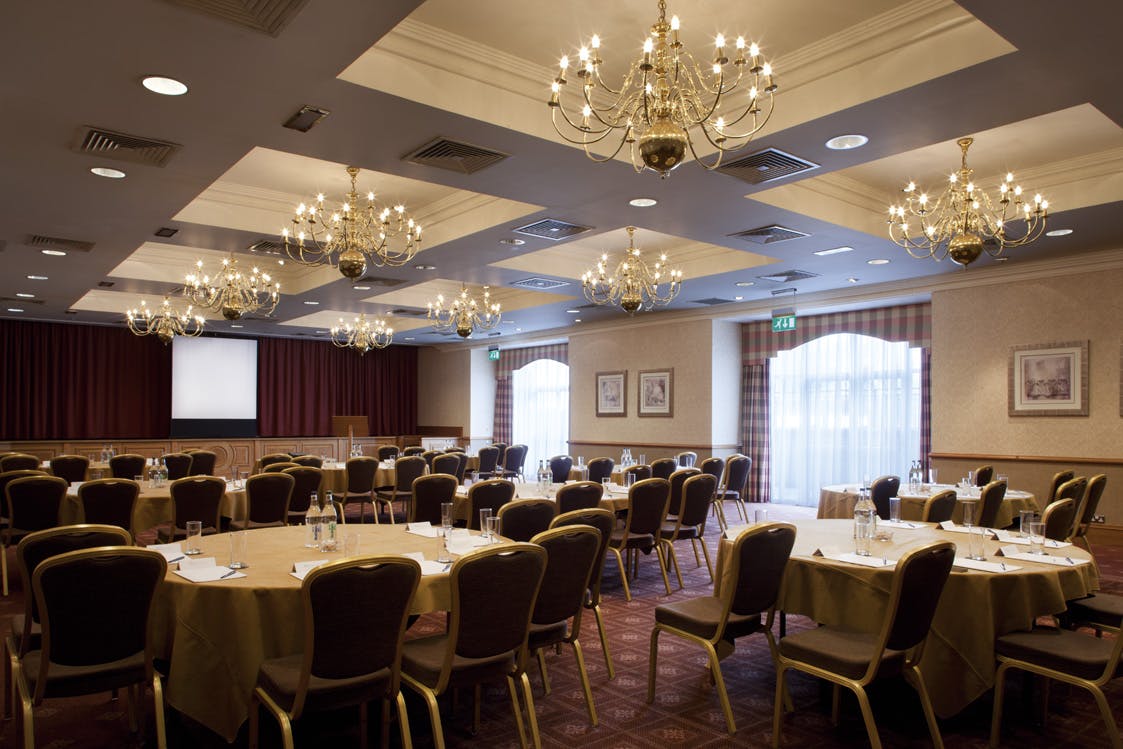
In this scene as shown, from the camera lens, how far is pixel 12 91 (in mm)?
4180

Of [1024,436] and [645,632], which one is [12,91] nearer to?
[645,632]

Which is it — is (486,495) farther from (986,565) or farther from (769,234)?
Result: (769,234)

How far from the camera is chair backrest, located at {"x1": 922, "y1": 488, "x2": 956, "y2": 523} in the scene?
5199mm

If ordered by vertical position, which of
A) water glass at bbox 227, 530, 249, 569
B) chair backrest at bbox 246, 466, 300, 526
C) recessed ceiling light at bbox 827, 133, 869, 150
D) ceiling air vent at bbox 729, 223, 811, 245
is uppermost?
recessed ceiling light at bbox 827, 133, 869, 150

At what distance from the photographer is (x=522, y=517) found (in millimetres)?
4449

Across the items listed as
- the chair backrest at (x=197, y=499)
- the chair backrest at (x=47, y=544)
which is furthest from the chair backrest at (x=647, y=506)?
the chair backrest at (x=47, y=544)

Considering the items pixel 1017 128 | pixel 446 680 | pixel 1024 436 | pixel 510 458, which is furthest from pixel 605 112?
pixel 510 458

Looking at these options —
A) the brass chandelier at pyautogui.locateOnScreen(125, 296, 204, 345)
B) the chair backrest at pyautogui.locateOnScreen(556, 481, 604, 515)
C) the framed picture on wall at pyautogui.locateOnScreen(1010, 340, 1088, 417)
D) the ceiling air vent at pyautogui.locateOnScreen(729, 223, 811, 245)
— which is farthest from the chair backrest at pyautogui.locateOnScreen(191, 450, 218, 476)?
the framed picture on wall at pyautogui.locateOnScreen(1010, 340, 1088, 417)

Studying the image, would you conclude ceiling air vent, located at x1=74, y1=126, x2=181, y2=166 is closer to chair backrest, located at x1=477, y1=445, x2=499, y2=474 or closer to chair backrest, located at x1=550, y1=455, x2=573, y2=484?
chair backrest, located at x1=550, y1=455, x2=573, y2=484

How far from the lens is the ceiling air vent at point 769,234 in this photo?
733 centimetres

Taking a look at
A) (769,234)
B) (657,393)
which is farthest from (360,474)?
(657,393)

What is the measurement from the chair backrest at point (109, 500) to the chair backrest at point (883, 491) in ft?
20.4

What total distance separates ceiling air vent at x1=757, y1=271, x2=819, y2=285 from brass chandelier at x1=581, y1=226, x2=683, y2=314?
1.11 m

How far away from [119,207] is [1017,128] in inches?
289
